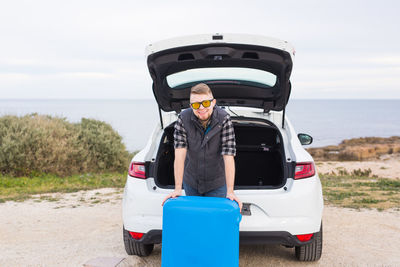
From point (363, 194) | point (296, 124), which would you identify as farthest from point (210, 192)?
point (296, 124)

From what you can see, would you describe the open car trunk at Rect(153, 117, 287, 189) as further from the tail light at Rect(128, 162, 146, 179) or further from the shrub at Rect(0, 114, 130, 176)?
the shrub at Rect(0, 114, 130, 176)

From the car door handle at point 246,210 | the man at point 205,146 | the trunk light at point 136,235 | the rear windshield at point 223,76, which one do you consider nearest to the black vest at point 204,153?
the man at point 205,146

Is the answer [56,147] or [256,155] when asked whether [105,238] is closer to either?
[256,155]

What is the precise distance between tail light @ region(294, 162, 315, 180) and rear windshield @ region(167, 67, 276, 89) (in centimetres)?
92

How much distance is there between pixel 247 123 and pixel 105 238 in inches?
86.1

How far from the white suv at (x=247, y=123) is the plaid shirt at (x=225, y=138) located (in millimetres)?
514

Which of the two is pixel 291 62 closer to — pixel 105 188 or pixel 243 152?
pixel 243 152

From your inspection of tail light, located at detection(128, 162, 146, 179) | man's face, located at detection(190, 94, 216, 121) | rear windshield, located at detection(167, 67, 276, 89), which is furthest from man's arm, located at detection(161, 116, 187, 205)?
rear windshield, located at detection(167, 67, 276, 89)

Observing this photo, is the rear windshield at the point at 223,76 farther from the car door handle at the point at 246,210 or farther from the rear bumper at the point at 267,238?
the rear bumper at the point at 267,238

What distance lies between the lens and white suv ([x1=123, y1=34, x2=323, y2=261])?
3494 mm

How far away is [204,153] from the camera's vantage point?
10.8ft

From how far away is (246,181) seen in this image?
16.7 feet

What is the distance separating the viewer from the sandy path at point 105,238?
4227 millimetres

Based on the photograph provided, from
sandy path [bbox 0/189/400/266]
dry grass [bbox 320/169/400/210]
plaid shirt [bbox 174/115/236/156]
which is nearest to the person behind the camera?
plaid shirt [bbox 174/115/236/156]
